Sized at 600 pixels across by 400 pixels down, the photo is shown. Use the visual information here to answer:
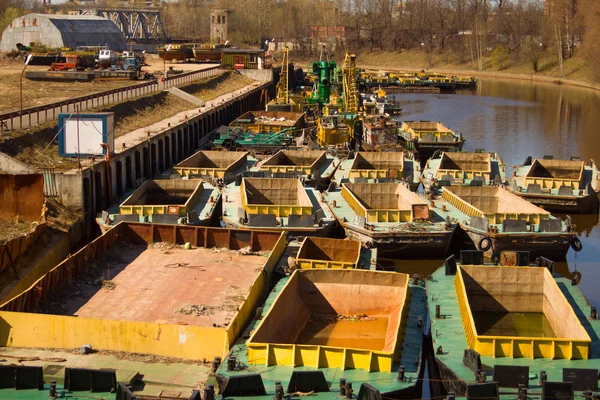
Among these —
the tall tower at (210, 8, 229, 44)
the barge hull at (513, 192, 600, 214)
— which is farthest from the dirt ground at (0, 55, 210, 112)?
the tall tower at (210, 8, 229, 44)

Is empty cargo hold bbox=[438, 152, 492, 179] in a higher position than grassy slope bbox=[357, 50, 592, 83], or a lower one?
lower

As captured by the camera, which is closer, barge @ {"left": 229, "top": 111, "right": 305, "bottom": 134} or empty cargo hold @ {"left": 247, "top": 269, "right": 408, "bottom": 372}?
empty cargo hold @ {"left": 247, "top": 269, "right": 408, "bottom": 372}

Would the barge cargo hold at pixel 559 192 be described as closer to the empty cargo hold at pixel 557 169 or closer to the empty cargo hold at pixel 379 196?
the empty cargo hold at pixel 557 169

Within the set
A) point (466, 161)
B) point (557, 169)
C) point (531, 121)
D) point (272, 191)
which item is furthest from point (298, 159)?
point (531, 121)

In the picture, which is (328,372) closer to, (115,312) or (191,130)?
(115,312)

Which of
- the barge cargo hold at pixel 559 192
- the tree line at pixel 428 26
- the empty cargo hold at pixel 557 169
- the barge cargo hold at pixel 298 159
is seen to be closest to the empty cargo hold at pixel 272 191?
the barge cargo hold at pixel 298 159

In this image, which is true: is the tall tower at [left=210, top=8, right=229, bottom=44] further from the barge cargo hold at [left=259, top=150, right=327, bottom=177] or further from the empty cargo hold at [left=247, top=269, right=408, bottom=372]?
the empty cargo hold at [left=247, top=269, right=408, bottom=372]

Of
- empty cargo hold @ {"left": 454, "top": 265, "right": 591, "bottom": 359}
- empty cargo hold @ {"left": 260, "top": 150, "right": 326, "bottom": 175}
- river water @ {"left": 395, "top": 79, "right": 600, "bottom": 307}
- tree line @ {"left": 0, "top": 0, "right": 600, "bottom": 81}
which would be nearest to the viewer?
empty cargo hold @ {"left": 454, "top": 265, "right": 591, "bottom": 359}
